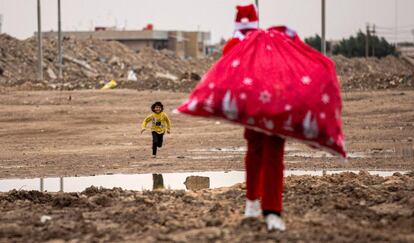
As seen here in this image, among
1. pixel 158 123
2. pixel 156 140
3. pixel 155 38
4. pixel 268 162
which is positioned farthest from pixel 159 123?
pixel 155 38

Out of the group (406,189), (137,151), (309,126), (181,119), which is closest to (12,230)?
(309,126)

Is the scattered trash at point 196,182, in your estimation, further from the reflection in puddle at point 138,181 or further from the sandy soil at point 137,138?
the sandy soil at point 137,138

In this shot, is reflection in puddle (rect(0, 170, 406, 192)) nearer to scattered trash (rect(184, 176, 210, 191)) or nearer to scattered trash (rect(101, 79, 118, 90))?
scattered trash (rect(184, 176, 210, 191))

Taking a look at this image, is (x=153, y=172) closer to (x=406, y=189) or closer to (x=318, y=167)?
(x=318, y=167)

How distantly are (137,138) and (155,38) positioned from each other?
10300cm

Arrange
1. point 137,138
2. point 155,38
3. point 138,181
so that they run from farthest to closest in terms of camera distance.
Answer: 1. point 155,38
2. point 137,138
3. point 138,181

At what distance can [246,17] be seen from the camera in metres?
8.93

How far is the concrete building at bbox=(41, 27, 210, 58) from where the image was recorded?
409 ft

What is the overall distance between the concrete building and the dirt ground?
283ft

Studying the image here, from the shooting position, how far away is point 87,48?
88875 mm

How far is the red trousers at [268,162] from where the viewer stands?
8359 mm

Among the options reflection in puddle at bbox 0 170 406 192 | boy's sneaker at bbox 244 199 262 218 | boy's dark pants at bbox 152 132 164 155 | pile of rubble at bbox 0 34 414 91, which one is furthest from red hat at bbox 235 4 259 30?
pile of rubble at bbox 0 34 414 91

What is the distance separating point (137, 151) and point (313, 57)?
41.2ft

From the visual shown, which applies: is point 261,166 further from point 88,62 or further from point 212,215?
point 88,62
